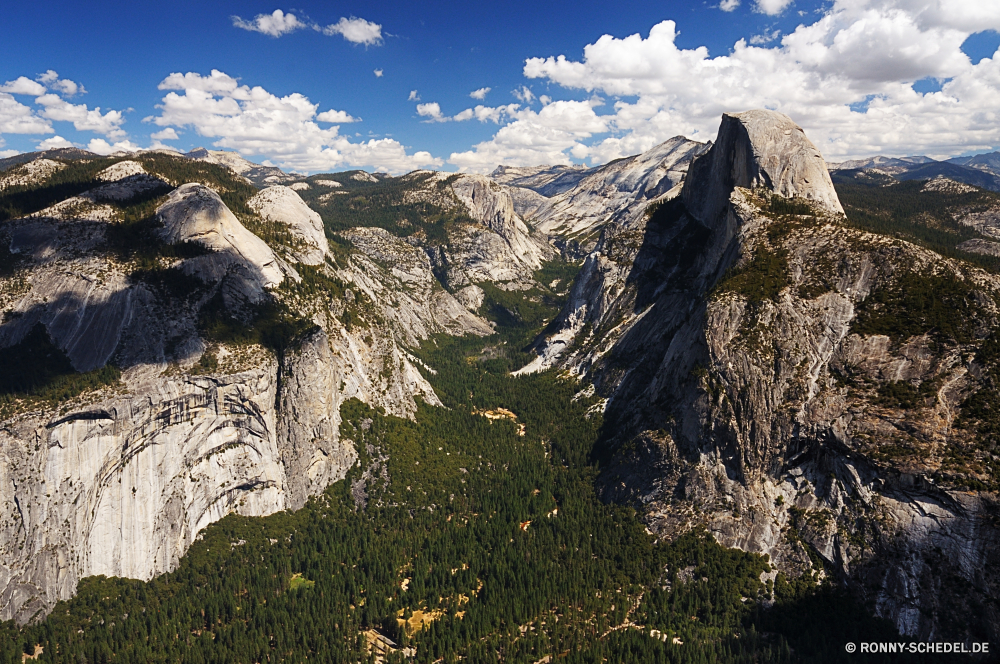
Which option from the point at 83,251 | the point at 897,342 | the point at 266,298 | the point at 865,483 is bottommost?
the point at 865,483

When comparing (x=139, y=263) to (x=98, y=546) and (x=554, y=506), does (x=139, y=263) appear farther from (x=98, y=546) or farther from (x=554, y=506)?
(x=554, y=506)

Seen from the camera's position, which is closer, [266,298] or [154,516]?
[154,516]

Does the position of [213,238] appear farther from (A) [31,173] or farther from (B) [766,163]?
(B) [766,163]

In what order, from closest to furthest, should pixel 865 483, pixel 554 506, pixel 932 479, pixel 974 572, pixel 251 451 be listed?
1. pixel 974 572
2. pixel 932 479
3. pixel 865 483
4. pixel 251 451
5. pixel 554 506

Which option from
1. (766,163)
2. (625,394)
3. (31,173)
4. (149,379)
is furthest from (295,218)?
(766,163)

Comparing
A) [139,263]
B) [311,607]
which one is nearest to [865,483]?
[311,607]

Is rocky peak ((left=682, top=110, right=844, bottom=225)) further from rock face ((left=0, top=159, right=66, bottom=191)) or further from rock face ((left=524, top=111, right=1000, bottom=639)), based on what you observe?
rock face ((left=0, top=159, right=66, bottom=191))
